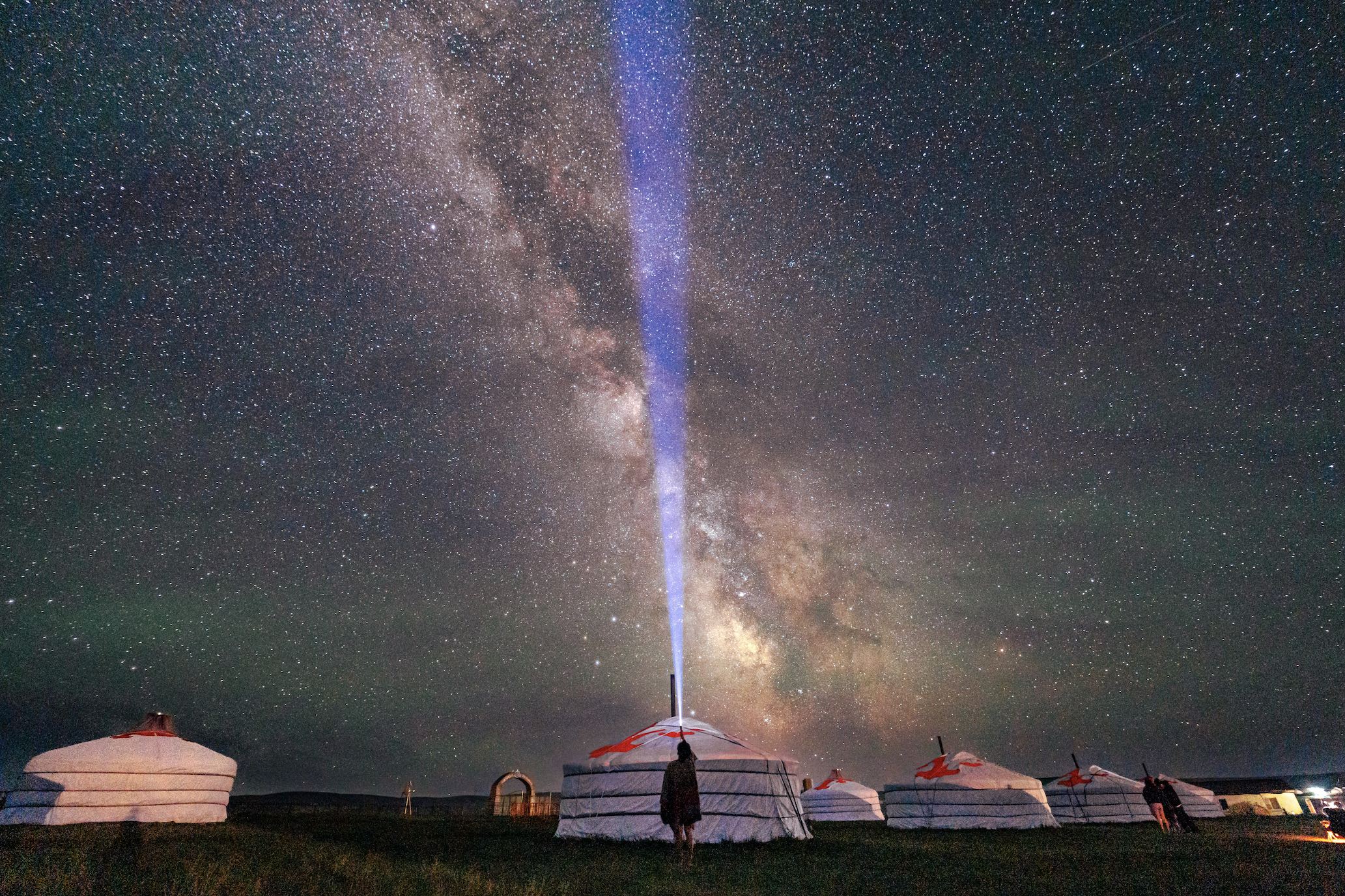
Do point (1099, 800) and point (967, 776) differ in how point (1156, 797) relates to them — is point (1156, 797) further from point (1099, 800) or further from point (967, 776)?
point (1099, 800)

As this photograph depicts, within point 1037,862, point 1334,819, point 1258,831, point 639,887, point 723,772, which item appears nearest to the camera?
point 639,887

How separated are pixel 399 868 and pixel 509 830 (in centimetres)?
1041

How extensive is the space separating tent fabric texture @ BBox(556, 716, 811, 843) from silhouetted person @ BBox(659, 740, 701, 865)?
10.4 feet

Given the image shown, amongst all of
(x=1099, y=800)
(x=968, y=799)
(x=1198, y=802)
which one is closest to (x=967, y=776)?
(x=968, y=799)

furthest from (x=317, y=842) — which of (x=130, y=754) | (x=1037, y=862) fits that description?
(x=130, y=754)

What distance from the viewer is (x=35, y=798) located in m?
19.1

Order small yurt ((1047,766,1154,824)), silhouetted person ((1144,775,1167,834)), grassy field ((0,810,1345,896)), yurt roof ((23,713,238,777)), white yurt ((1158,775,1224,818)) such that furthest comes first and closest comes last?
white yurt ((1158,775,1224,818))
small yurt ((1047,766,1154,824))
yurt roof ((23,713,238,777))
silhouetted person ((1144,775,1167,834))
grassy field ((0,810,1345,896))

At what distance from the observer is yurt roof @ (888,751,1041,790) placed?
21.8 m

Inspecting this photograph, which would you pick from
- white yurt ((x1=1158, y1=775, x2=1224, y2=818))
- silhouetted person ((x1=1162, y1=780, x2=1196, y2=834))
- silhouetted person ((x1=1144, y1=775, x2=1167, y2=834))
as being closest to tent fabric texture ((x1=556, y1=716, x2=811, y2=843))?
silhouetted person ((x1=1162, y1=780, x2=1196, y2=834))

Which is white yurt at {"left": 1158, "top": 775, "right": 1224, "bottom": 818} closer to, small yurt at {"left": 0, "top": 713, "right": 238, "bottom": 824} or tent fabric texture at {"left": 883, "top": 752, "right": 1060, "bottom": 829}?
tent fabric texture at {"left": 883, "top": 752, "right": 1060, "bottom": 829}

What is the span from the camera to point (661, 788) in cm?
1359

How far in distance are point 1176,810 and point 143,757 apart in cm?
3021

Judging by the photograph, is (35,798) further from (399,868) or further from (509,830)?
(399,868)

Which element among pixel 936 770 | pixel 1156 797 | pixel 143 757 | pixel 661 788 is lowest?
pixel 1156 797
